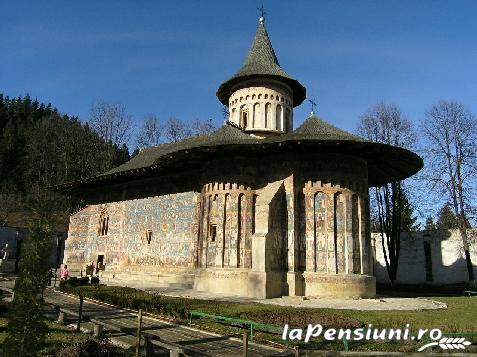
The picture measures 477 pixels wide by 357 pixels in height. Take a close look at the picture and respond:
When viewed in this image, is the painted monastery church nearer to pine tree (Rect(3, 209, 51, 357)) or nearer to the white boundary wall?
the white boundary wall

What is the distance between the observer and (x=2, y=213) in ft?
126

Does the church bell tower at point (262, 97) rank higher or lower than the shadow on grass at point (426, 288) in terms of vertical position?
higher

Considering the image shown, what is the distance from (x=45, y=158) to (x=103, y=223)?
2363 cm

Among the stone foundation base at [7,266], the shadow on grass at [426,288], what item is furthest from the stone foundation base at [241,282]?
the stone foundation base at [7,266]

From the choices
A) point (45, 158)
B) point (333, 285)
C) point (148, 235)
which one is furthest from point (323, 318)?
point (45, 158)

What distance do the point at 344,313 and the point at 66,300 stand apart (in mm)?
8462

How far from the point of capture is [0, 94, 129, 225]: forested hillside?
37781 millimetres

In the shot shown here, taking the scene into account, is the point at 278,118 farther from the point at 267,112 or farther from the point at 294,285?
the point at 294,285

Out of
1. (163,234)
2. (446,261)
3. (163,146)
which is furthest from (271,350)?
(446,261)

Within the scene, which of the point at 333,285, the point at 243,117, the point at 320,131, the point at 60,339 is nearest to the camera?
the point at 60,339

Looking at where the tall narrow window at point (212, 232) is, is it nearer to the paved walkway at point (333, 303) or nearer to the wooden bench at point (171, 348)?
the paved walkway at point (333, 303)

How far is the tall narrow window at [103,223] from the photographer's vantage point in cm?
2353

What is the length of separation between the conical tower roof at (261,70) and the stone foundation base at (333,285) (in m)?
10.3

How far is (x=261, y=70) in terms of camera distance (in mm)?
20969
